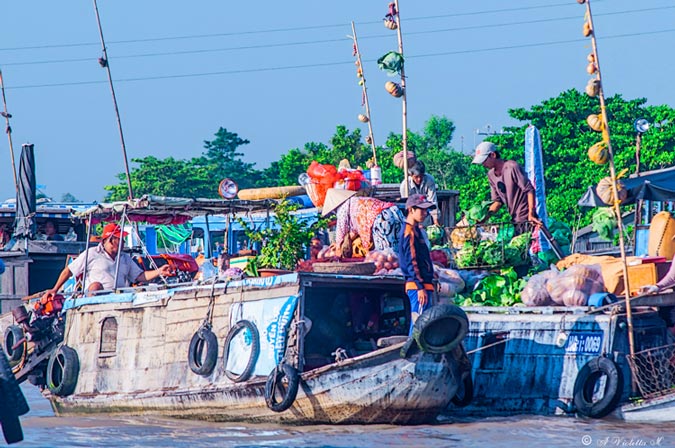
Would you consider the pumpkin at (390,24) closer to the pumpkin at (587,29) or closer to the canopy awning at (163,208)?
the canopy awning at (163,208)

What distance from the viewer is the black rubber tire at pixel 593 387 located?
10.5m

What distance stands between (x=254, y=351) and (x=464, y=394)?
212cm

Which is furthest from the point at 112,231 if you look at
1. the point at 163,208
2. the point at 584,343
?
the point at 584,343

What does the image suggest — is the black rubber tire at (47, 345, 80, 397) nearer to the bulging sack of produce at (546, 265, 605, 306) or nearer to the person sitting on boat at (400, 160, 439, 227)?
the person sitting on boat at (400, 160, 439, 227)

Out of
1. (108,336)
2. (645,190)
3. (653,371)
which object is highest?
(645,190)

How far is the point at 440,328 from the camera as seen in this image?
984 centimetres

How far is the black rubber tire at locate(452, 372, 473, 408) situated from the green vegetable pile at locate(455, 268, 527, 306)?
124 centimetres

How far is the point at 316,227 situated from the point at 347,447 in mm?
3287

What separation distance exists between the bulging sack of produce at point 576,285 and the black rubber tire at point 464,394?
1.23 metres

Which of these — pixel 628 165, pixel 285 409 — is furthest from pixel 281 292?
pixel 628 165

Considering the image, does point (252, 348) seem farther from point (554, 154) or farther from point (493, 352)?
point (554, 154)

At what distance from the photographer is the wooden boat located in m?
10.0

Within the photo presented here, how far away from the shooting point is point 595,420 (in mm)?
10664

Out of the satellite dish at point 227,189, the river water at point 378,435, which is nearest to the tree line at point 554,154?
the satellite dish at point 227,189
